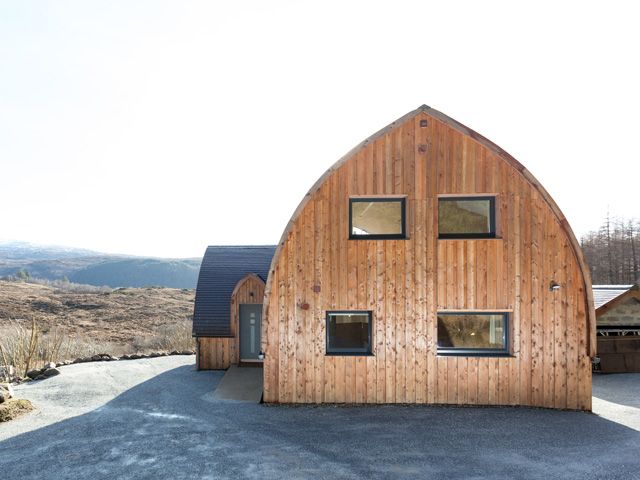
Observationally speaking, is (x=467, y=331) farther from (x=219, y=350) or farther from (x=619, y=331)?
(x=619, y=331)

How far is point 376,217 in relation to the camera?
930 centimetres

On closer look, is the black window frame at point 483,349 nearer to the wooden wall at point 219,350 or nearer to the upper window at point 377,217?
the upper window at point 377,217

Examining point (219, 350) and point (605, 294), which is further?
point (605, 294)

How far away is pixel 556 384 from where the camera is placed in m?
8.77

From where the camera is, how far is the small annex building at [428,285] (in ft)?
29.0

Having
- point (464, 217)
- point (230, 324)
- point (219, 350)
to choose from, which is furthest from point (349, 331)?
point (219, 350)

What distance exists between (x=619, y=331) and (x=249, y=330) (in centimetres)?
1274

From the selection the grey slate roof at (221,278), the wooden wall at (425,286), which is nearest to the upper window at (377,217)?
the wooden wall at (425,286)

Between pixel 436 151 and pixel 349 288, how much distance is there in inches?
149

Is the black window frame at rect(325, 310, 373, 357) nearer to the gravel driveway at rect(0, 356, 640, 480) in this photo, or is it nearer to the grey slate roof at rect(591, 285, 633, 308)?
the gravel driveway at rect(0, 356, 640, 480)

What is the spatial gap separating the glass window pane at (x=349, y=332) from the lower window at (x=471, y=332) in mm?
1716

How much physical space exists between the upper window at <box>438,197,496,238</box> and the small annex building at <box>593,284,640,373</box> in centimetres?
748

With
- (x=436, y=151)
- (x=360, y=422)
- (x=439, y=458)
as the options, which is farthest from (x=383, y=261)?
(x=439, y=458)

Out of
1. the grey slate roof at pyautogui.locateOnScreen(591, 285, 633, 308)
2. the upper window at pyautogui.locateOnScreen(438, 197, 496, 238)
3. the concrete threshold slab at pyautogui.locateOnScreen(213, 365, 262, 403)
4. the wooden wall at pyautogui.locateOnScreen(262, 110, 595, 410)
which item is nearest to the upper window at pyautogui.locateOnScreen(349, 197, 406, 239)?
the wooden wall at pyautogui.locateOnScreen(262, 110, 595, 410)
